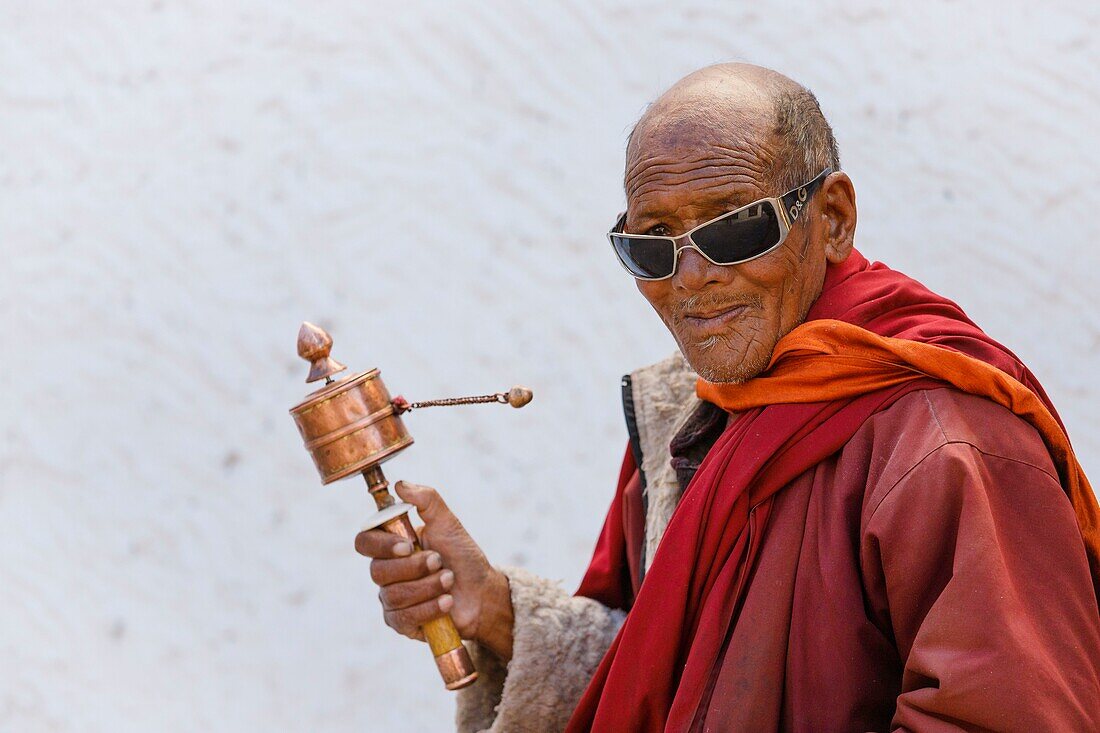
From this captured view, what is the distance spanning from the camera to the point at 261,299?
334cm

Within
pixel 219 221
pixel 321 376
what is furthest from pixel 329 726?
pixel 321 376

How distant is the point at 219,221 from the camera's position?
3.33m

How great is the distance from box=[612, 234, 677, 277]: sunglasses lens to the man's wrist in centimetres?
65

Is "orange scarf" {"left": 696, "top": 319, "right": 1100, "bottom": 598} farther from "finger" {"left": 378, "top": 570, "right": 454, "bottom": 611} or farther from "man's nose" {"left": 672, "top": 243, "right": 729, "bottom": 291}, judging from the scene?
"finger" {"left": 378, "top": 570, "right": 454, "bottom": 611}

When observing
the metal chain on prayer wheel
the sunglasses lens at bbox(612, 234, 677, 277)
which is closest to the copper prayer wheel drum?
the metal chain on prayer wheel

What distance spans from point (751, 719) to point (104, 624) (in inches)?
84.1

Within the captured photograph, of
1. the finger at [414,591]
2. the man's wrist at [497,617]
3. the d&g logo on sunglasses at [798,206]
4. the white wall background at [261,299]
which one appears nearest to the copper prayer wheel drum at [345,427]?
the finger at [414,591]

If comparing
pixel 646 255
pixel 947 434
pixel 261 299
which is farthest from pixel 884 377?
pixel 261 299

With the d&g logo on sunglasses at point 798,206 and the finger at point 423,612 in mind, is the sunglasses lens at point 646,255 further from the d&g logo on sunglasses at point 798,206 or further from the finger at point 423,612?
the finger at point 423,612

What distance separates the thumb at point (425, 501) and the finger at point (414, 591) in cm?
10

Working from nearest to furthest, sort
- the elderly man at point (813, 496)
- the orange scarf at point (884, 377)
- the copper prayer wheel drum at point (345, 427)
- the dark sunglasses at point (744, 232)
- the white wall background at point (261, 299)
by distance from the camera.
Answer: the elderly man at point (813, 496) → the orange scarf at point (884, 377) → the dark sunglasses at point (744, 232) → the copper prayer wheel drum at point (345, 427) → the white wall background at point (261, 299)

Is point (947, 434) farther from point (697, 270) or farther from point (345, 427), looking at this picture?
point (345, 427)

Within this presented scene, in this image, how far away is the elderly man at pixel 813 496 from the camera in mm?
1562

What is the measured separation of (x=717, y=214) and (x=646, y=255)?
0.13 meters
